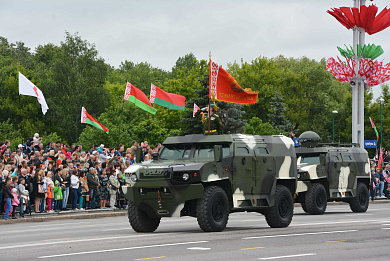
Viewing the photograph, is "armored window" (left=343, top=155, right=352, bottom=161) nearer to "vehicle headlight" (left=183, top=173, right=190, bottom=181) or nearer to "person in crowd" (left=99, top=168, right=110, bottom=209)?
"person in crowd" (left=99, top=168, right=110, bottom=209)

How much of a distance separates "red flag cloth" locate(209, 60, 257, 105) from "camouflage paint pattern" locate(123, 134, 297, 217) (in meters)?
6.68

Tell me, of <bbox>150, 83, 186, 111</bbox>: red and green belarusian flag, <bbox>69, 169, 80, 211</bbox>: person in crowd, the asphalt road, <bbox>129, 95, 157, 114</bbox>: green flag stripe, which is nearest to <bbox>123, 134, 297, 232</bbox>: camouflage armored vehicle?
the asphalt road

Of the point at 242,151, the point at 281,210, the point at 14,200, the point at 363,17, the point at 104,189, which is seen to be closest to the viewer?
the point at 242,151

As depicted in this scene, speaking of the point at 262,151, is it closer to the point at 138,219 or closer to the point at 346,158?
the point at 138,219

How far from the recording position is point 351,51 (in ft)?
161

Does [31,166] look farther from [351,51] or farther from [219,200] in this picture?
[351,51]

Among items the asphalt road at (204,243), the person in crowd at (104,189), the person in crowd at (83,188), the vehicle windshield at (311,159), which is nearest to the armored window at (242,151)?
the asphalt road at (204,243)

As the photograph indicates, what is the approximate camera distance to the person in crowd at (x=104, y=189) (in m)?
29.8

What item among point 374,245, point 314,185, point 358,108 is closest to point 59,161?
point 314,185

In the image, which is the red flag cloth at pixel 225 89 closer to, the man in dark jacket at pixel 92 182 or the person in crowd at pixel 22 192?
the man in dark jacket at pixel 92 182

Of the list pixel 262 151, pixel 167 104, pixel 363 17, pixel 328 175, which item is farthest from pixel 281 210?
pixel 363 17

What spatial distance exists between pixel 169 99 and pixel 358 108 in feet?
58.3

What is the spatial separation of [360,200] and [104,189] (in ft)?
33.4

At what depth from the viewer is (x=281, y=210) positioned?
19.5 meters
